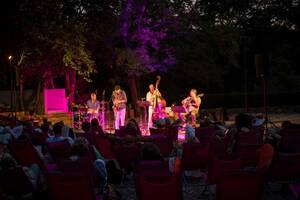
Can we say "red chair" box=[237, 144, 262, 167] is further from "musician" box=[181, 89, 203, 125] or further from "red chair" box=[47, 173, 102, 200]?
"musician" box=[181, 89, 203, 125]

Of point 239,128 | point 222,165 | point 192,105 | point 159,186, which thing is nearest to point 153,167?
point 159,186

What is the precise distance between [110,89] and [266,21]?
11122 mm

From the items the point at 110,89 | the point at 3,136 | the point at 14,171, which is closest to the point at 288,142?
the point at 14,171

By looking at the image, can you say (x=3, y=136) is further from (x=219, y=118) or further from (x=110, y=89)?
Answer: (x=110, y=89)

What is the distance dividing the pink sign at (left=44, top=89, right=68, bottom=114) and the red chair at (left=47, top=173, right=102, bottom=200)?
20.0m

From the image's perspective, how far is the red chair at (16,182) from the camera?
701 centimetres

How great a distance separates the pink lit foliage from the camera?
27.1 meters

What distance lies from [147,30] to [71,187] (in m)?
21.7

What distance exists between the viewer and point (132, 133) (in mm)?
12320

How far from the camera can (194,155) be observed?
8.81 m

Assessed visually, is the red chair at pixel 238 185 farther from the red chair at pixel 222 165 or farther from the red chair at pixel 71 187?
the red chair at pixel 71 187

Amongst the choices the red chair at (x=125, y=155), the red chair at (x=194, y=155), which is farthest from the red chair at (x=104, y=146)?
the red chair at (x=194, y=155)

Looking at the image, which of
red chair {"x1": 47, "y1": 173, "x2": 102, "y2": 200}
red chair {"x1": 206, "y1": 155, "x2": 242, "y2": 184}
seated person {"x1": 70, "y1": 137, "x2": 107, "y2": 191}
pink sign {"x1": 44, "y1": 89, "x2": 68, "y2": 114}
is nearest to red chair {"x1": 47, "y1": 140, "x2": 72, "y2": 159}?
seated person {"x1": 70, "y1": 137, "x2": 107, "y2": 191}

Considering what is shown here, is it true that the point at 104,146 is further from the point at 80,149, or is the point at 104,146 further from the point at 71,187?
the point at 71,187
